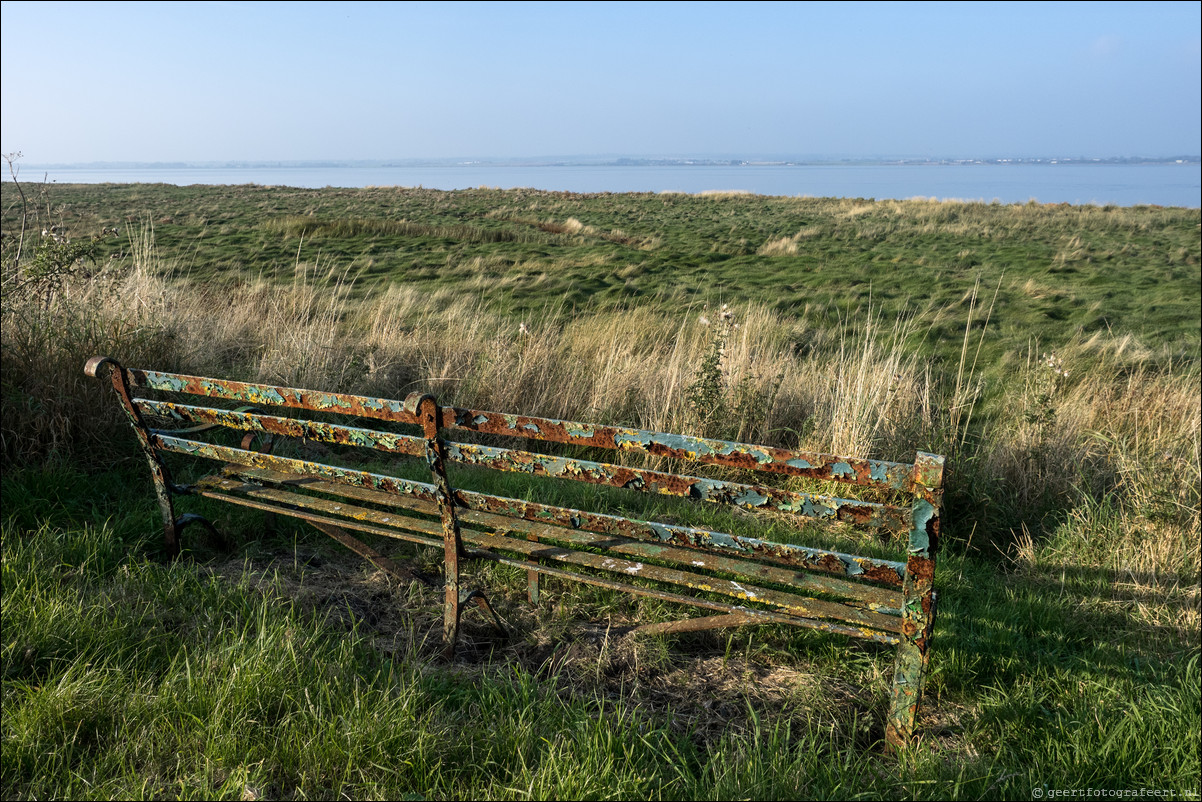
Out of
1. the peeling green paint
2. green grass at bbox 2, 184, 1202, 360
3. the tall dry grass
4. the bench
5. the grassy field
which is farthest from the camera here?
green grass at bbox 2, 184, 1202, 360

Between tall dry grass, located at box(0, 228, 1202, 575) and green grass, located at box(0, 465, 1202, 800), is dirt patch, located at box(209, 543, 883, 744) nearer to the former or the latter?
green grass, located at box(0, 465, 1202, 800)

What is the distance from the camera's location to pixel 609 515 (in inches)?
107

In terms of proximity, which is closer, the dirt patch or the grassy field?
the grassy field

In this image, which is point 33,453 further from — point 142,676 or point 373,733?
point 373,733

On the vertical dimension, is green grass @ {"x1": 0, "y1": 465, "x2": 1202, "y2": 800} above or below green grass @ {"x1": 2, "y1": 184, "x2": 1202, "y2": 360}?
below

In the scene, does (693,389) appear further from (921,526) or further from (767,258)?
(767,258)

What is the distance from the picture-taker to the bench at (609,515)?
2057 millimetres

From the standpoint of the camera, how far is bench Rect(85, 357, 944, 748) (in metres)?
2.06

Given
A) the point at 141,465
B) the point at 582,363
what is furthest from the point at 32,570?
the point at 582,363

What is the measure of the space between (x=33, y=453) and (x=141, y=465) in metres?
0.58

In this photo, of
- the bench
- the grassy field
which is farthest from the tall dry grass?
the bench

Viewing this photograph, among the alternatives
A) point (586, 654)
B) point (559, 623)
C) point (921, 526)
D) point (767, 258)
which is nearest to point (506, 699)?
point (586, 654)

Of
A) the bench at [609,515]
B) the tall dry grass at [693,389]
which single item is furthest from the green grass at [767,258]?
the bench at [609,515]

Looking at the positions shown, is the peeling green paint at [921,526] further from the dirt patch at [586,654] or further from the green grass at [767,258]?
the green grass at [767,258]
